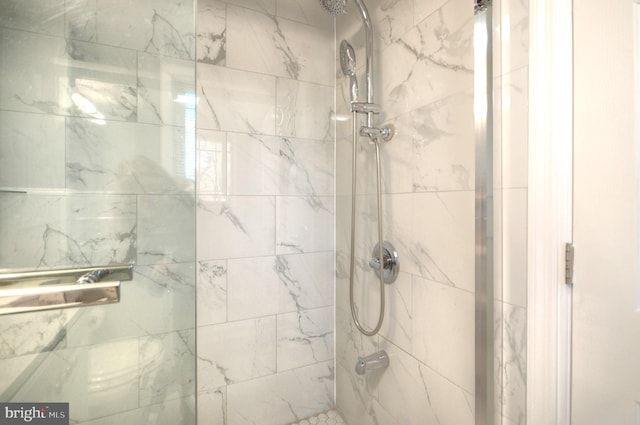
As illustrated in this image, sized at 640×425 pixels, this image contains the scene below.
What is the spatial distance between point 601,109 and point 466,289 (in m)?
0.52

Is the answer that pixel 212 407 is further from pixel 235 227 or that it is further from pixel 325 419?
pixel 235 227

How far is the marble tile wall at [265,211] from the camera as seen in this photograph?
127 cm

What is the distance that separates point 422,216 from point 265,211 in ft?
2.38

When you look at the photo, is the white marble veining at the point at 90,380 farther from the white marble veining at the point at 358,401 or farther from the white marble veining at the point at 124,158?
the white marble veining at the point at 358,401

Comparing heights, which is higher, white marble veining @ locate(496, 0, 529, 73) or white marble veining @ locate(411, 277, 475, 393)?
white marble veining @ locate(496, 0, 529, 73)

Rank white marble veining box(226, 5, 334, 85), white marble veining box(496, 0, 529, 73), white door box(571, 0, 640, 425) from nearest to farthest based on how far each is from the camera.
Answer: white door box(571, 0, 640, 425) < white marble veining box(496, 0, 529, 73) < white marble veining box(226, 5, 334, 85)

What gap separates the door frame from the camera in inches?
25.3

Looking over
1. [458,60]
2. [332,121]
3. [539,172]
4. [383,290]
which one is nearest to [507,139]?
[539,172]

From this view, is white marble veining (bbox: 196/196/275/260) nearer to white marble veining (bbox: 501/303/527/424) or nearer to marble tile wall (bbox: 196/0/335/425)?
marble tile wall (bbox: 196/0/335/425)

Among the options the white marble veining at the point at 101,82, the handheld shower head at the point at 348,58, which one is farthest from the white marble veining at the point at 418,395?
the white marble veining at the point at 101,82

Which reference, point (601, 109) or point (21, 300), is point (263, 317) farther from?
point (601, 109)

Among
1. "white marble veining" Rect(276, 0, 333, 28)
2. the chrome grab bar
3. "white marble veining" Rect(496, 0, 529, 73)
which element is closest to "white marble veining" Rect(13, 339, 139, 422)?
the chrome grab bar

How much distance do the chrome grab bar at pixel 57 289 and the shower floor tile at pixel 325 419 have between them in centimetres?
113

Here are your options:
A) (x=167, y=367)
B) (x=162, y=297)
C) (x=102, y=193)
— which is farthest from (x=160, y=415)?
(x=102, y=193)
